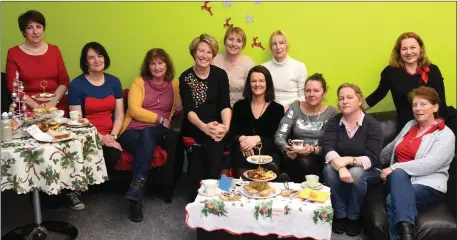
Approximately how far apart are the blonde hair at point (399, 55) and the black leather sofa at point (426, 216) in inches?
33.0

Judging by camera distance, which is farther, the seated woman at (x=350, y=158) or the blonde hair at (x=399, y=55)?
the blonde hair at (x=399, y=55)

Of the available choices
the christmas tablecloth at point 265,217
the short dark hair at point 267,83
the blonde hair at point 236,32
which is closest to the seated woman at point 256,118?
the short dark hair at point 267,83

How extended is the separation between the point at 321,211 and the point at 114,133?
1.64 m

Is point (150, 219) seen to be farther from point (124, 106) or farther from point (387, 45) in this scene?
point (387, 45)

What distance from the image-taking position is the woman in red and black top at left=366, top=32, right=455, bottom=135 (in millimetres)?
3396

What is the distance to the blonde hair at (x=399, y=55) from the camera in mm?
3412

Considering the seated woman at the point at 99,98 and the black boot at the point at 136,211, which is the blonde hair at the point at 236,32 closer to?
the seated woman at the point at 99,98

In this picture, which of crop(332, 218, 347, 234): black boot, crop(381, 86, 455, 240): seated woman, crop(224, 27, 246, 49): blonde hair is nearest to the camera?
crop(381, 86, 455, 240): seated woman

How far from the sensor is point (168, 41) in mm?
3955

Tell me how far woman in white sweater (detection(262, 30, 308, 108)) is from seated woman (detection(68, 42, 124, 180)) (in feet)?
3.89

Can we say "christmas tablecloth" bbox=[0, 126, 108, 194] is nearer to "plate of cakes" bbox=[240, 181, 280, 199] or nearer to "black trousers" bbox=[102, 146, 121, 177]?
"black trousers" bbox=[102, 146, 121, 177]

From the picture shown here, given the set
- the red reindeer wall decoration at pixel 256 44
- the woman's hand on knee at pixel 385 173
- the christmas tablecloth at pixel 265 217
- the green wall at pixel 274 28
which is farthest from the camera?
the red reindeer wall decoration at pixel 256 44

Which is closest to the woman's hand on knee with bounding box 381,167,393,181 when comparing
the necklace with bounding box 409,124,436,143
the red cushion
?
the necklace with bounding box 409,124,436,143

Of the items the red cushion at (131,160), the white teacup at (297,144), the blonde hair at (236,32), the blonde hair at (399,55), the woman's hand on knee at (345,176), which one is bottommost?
the woman's hand on knee at (345,176)
